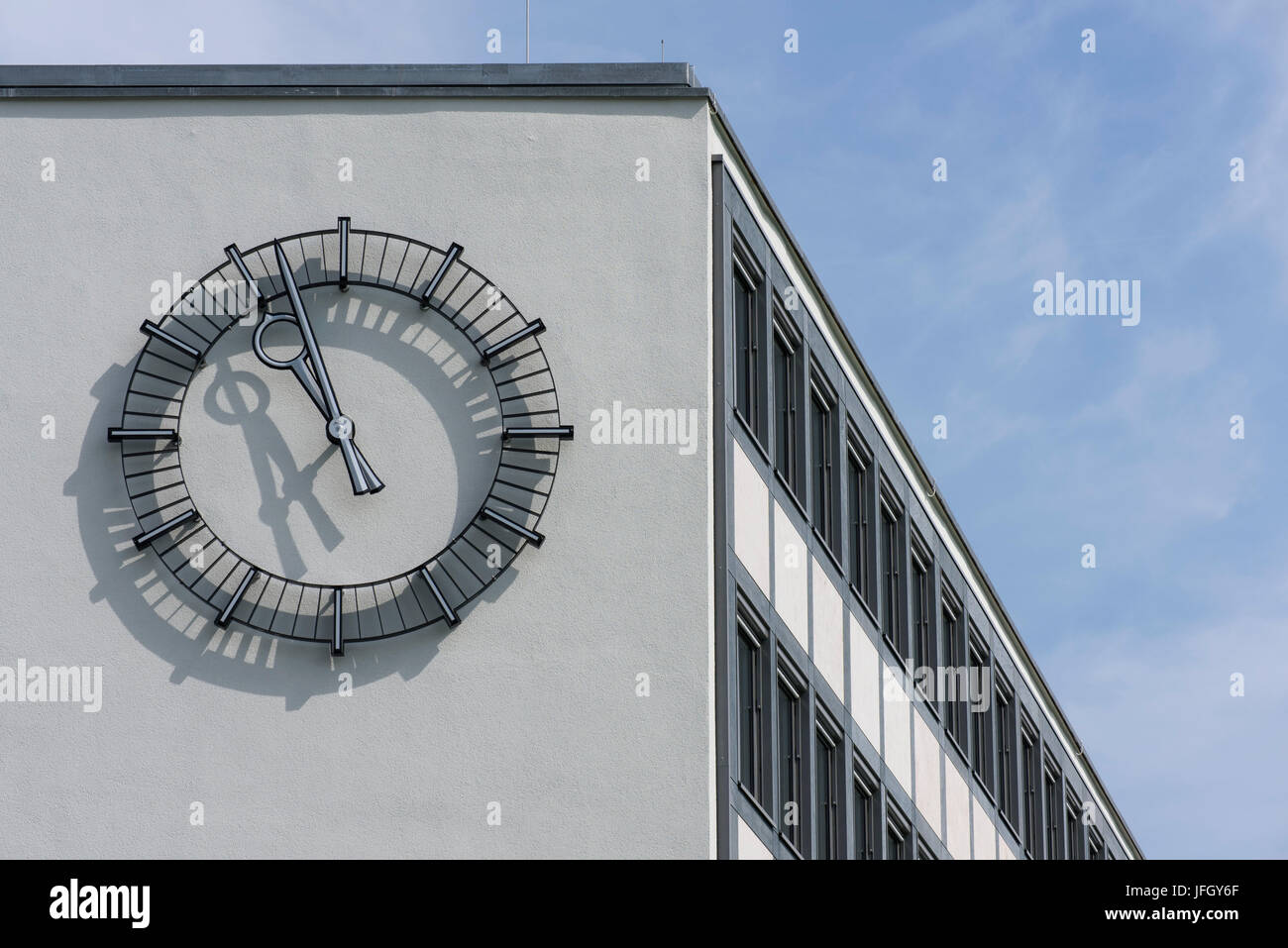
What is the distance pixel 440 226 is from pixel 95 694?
16.3 feet

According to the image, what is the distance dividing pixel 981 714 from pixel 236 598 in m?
17.5

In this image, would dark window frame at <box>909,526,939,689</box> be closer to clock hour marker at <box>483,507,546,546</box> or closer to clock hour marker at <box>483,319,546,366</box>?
clock hour marker at <box>483,319,546,366</box>

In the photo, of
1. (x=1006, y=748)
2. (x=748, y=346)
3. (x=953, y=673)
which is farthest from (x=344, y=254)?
(x=1006, y=748)

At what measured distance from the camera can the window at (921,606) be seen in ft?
116

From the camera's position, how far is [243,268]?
2430cm

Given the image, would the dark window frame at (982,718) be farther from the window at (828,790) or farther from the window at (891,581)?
the window at (828,790)

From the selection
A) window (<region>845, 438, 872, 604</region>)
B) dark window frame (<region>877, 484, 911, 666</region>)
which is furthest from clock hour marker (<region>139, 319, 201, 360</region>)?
dark window frame (<region>877, 484, 911, 666</region>)

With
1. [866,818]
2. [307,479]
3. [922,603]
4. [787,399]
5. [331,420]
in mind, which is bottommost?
[866,818]

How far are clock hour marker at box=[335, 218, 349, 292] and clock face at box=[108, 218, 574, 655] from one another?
2cm

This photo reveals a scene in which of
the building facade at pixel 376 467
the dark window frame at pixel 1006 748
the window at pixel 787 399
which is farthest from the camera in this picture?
the dark window frame at pixel 1006 748

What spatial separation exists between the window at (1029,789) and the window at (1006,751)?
615 millimetres

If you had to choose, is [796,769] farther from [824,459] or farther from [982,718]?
[982,718]

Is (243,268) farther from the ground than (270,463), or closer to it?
farther from the ground

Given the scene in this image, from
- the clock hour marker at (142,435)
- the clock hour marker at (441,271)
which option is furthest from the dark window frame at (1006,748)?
the clock hour marker at (142,435)
